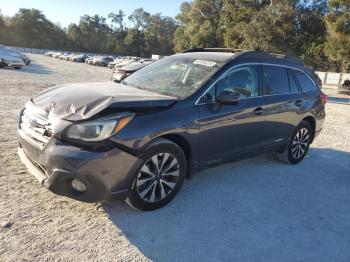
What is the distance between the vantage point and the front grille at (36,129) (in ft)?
12.3

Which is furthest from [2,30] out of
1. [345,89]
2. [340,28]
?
[345,89]

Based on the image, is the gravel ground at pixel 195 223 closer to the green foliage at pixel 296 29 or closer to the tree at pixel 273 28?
the green foliage at pixel 296 29

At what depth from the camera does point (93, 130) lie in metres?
3.58

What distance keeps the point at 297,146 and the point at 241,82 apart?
79.6 inches

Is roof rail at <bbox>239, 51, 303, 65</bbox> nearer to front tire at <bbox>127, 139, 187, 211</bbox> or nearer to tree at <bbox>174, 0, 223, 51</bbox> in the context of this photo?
front tire at <bbox>127, 139, 187, 211</bbox>

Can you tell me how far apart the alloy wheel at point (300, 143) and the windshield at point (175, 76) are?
2.39 m

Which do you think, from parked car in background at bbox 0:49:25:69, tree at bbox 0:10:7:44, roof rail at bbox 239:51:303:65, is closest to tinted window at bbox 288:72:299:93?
roof rail at bbox 239:51:303:65

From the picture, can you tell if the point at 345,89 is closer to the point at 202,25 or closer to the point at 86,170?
the point at 86,170

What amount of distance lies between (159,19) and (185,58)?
115 metres

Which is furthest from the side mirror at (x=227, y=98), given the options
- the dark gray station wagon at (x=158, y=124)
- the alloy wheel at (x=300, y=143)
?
Answer: the alloy wheel at (x=300, y=143)

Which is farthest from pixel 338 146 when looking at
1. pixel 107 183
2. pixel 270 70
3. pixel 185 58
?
pixel 107 183

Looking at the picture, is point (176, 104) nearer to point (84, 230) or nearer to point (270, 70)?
point (84, 230)

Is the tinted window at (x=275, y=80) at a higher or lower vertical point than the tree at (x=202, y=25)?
lower

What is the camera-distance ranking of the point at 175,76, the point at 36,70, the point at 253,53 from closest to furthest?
the point at 175,76 < the point at 253,53 < the point at 36,70
